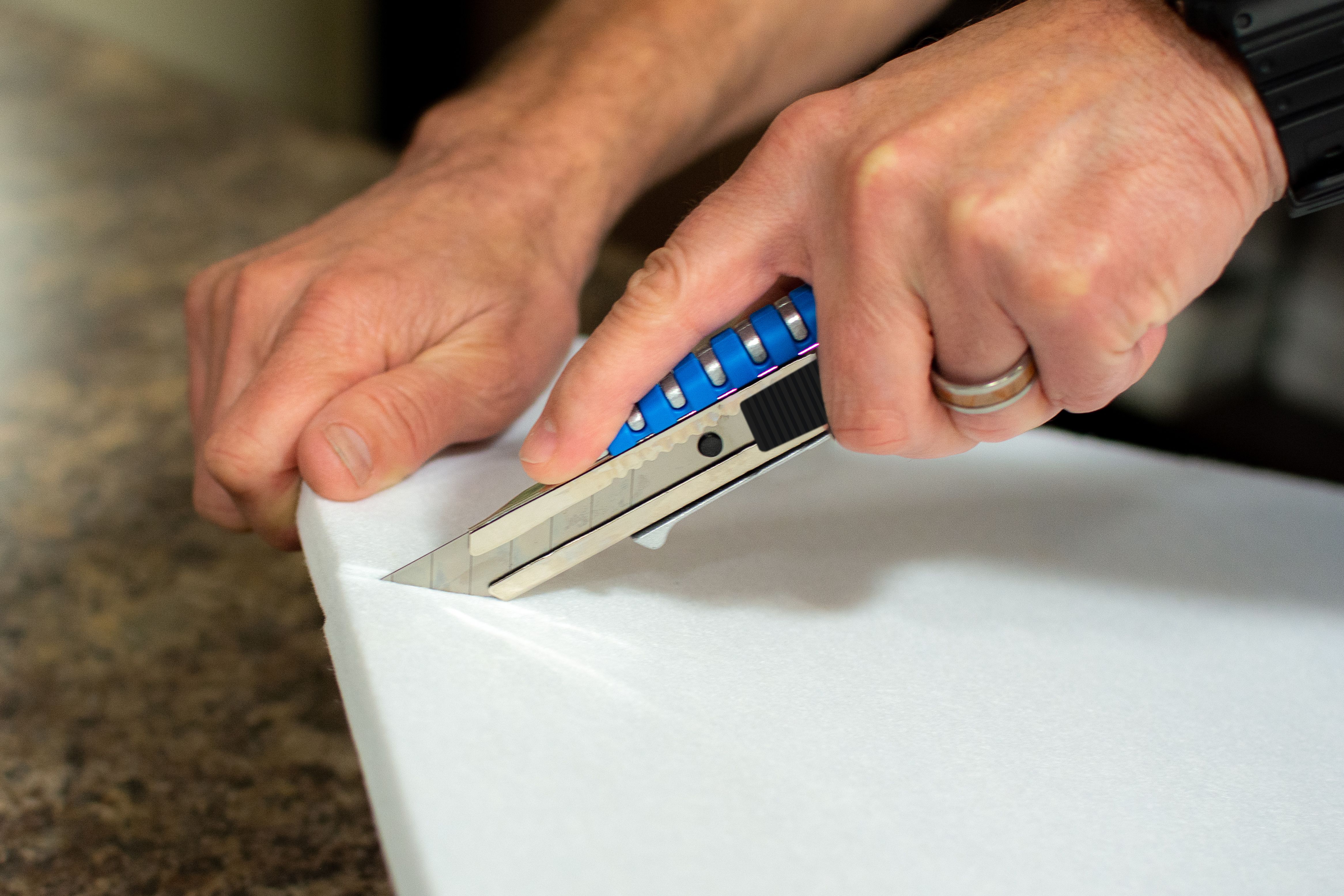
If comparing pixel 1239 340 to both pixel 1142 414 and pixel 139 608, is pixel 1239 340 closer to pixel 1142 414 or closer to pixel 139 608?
pixel 1142 414

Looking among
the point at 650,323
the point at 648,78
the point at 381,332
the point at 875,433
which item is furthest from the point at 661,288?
the point at 648,78

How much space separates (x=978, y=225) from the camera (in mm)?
411

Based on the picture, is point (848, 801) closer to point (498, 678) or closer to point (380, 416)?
point (498, 678)

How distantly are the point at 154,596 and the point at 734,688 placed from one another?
1.61 ft

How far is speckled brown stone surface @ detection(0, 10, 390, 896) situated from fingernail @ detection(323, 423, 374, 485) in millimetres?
190

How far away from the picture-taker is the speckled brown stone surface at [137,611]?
1.83ft

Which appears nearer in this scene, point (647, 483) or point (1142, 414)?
point (647, 483)

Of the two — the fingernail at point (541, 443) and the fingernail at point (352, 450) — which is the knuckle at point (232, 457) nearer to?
the fingernail at point (352, 450)

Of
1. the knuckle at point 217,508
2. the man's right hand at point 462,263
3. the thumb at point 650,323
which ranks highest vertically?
the man's right hand at point 462,263

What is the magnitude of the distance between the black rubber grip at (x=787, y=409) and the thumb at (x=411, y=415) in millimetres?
209

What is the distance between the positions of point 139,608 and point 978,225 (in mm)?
625

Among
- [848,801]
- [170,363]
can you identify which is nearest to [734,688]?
[848,801]

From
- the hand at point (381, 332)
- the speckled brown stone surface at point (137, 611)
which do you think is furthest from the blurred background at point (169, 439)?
the hand at point (381, 332)

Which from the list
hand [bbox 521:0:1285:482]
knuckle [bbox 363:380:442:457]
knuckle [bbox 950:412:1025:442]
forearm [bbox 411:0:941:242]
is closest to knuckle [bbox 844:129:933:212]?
hand [bbox 521:0:1285:482]
